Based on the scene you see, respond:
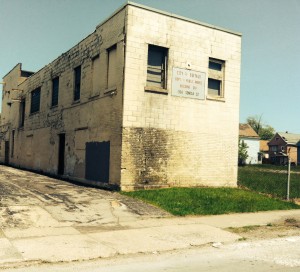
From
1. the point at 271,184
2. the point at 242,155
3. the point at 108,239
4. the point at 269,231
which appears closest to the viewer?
the point at 108,239

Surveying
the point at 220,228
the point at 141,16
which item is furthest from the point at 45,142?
the point at 220,228

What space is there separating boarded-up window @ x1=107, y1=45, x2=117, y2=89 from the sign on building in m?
2.55

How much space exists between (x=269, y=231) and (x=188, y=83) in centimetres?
801

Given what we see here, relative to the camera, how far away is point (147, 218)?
29.9 ft

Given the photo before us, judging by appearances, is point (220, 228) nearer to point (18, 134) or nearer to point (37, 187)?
point (37, 187)

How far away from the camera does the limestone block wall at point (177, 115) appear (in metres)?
13.1

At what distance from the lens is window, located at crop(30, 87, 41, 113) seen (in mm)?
23438

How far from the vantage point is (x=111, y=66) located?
14.2m

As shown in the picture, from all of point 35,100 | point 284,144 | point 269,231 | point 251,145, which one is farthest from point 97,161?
point 284,144

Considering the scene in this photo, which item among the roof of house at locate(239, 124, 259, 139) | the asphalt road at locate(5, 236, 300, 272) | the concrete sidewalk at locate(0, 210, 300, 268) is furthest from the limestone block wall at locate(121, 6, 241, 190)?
the roof of house at locate(239, 124, 259, 139)

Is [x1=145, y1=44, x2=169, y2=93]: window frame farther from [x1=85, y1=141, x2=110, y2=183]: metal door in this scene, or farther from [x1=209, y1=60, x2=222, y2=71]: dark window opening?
[x1=85, y1=141, x2=110, y2=183]: metal door

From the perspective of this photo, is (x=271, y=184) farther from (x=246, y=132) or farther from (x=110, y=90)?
(x=246, y=132)

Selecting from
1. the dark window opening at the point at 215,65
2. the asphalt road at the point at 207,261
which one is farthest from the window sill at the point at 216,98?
the asphalt road at the point at 207,261

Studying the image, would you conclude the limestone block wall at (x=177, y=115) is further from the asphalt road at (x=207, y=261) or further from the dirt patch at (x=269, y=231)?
the asphalt road at (x=207, y=261)
